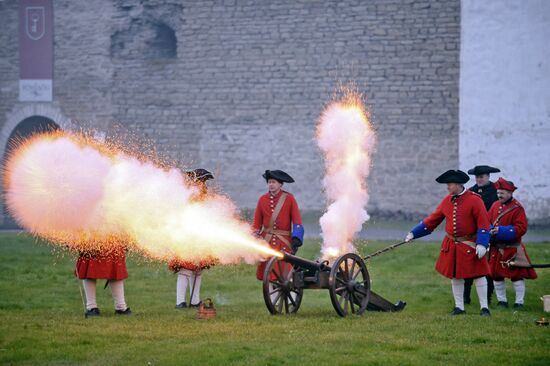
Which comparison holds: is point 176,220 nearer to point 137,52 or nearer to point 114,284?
point 114,284

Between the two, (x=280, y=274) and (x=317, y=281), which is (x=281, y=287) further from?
(x=317, y=281)

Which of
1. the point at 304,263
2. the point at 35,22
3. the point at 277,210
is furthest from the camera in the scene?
the point at 35,22

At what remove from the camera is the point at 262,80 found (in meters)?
26.0

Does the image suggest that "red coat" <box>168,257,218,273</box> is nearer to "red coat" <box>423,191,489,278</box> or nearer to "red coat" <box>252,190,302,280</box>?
"red coat" <box>252,190,302,280</box>

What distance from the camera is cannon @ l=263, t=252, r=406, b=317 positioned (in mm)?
10812

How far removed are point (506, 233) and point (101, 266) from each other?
4.86 meters

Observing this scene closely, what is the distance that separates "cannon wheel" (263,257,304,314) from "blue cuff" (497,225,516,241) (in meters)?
2.66

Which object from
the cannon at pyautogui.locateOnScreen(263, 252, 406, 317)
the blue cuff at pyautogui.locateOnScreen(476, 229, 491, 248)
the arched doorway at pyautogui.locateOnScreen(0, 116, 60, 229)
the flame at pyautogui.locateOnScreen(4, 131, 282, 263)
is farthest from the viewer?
the arched doorway at pyautogui.locateOnScreen(0, 116, 60, 229)

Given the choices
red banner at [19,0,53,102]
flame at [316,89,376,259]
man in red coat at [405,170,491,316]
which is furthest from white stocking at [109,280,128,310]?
red banner at [19,0,53,102]

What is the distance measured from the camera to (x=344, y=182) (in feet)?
40.6

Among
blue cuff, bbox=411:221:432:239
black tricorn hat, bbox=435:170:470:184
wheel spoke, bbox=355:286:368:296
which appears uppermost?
black tricorn hat, bbox=435:170:470:184

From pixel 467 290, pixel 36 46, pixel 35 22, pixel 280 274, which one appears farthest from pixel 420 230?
pixel 35 22

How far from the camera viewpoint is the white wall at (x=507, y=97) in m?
24.0

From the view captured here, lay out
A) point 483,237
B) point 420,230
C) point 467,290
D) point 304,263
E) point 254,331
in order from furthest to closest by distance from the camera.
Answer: point 467,290, point 420,230, point 483,237, point 304,263, point 254,331
